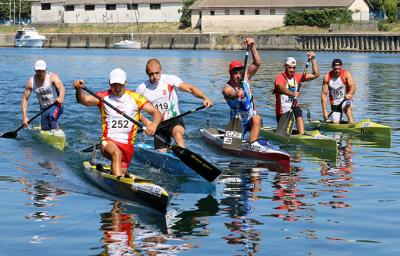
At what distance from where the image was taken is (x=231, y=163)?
61.6ft

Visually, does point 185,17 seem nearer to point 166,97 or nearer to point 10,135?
point 10,135

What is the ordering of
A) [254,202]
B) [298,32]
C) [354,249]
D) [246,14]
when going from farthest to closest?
[246,14] → [298,32] → [254,202] → [354,249]

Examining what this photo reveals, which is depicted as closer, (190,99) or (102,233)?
(102,233)

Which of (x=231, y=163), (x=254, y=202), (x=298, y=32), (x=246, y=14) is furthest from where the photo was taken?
(x=246, y=14)

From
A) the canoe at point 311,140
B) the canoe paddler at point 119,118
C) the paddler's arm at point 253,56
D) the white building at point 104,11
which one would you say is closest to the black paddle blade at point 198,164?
the canoe paddler at point 119,118

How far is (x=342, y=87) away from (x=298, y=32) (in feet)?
267

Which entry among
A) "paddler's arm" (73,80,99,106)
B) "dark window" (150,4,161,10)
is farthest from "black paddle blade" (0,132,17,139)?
"dark window" (150,4,161,10)

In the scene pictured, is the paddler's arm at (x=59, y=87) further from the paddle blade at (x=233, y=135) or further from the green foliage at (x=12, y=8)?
the green foliage at (x=12, y=8)

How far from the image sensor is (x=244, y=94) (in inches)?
714

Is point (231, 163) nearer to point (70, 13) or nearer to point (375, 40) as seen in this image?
point (375, 40)

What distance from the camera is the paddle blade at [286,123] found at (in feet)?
68.7

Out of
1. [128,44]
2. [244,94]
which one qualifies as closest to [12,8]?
[128,44]

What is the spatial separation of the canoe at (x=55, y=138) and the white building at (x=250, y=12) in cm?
9054

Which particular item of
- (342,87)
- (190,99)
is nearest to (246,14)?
(190,99)
